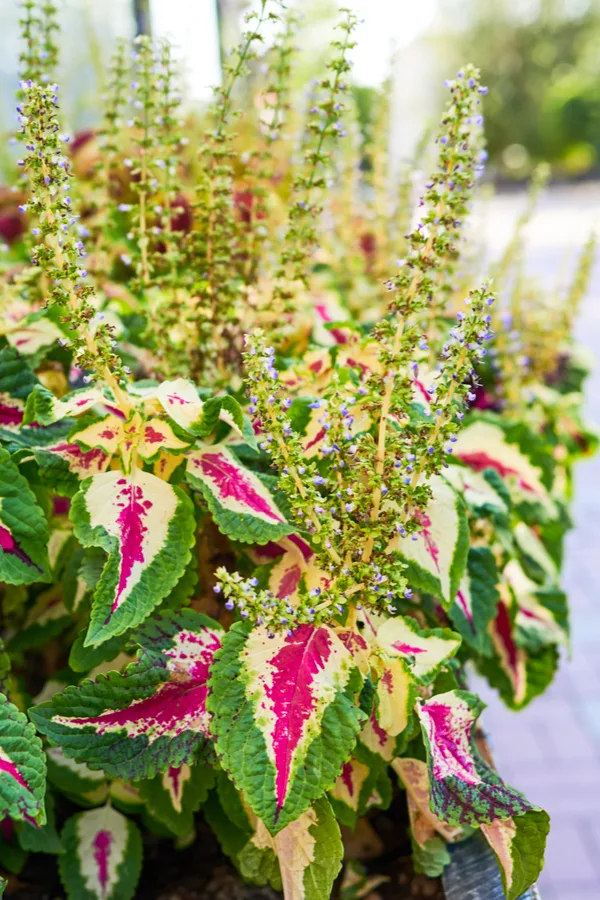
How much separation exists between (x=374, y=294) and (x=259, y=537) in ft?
3.27

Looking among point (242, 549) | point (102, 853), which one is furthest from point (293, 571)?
point (102, 853)

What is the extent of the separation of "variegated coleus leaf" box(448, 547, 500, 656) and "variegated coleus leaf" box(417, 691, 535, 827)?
0.12 metres

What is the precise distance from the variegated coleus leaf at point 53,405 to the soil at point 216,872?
0.61 meters

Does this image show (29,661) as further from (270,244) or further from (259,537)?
(270,244)

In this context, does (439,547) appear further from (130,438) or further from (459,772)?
(130,438)

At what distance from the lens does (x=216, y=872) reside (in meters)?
1.08

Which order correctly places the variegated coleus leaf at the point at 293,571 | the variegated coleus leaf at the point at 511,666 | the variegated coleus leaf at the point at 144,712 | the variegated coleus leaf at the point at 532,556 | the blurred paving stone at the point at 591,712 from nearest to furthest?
the variegated coleus leaf at the point at 144,712 → the variegated coleus leaf at the point at 293,571 → the variegated coleus leaf at the point at 511,666 → the variegated coleus leaf at the point at 532,556 → the blurred paving stone at the point at 591,712

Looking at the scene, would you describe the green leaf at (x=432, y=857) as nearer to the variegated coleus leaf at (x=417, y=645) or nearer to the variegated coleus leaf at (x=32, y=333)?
the variegated coleus leaf at (x=417, y=645)

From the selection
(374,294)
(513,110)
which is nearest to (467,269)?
(374,294)

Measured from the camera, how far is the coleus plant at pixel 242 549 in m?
0.72

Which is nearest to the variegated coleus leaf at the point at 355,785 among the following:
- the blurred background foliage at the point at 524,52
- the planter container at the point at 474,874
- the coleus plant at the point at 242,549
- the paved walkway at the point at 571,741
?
the coleus plant at the point at 242,549

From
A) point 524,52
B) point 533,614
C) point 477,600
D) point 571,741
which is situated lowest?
point 571,741

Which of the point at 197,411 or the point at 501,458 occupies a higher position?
the point at 197,411

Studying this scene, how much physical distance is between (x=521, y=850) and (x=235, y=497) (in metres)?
0.42
